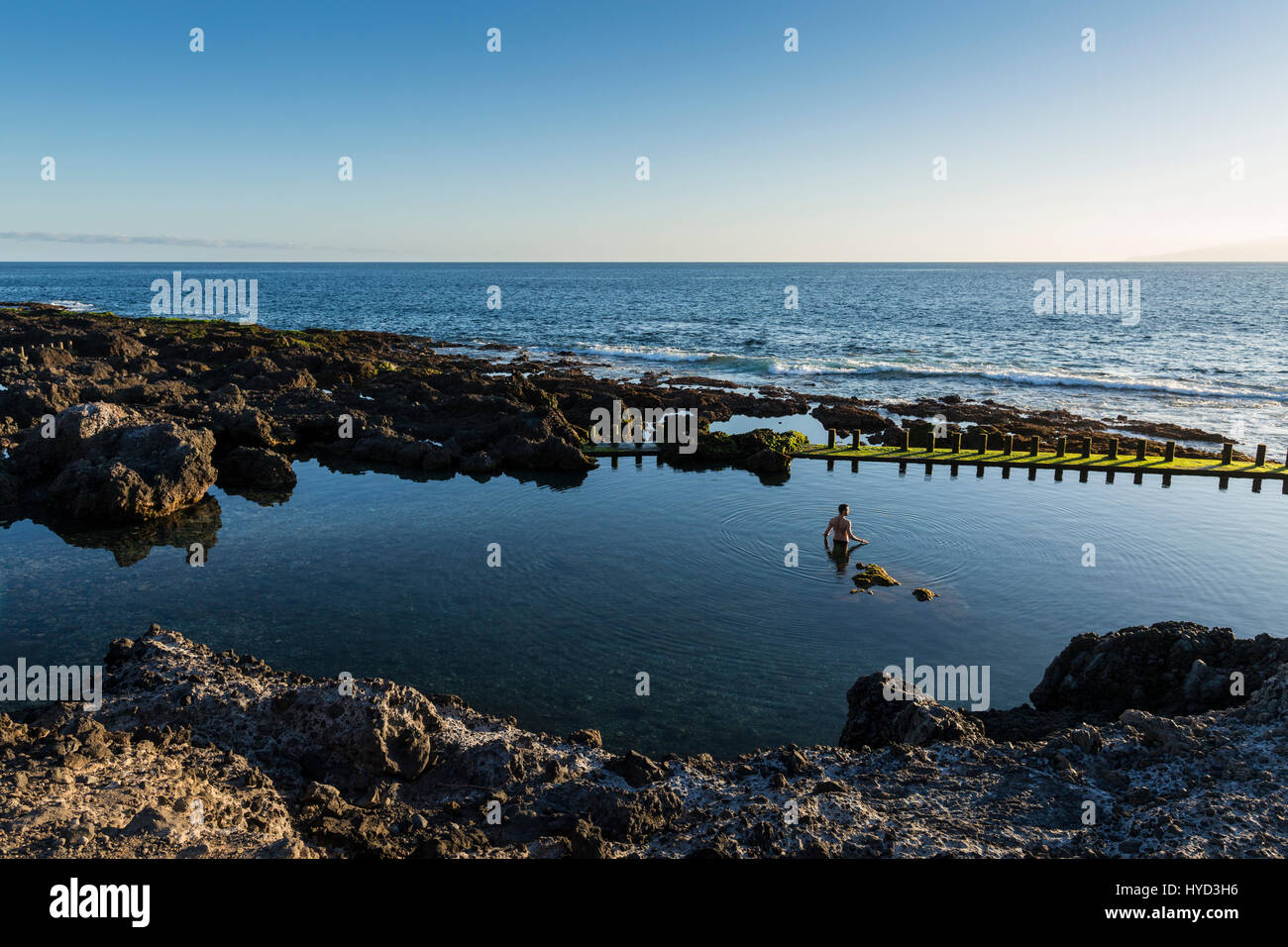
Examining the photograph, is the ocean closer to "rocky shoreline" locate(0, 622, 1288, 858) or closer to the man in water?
the man in water

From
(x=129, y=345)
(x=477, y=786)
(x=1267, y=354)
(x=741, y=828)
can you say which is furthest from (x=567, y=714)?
(x=1267, y=354)

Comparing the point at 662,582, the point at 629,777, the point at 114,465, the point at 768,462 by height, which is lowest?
the point at 629,777

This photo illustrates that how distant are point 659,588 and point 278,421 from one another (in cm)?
2343

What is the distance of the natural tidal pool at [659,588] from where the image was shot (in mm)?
14719

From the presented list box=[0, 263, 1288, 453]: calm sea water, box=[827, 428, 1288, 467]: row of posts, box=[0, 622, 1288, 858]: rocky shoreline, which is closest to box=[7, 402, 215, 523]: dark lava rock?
box=[0, 622, 1288, 858]: rocky shoreline

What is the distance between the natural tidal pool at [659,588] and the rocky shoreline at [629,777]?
2064 millimetres

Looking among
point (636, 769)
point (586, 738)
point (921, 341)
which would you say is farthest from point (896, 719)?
point (921, 341)

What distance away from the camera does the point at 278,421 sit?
3419cm

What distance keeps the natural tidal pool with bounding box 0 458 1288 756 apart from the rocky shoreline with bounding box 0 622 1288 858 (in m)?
2.06

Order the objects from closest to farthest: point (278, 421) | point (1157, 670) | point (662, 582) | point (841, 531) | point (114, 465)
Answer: point (1157, 670)
point (662, 582)
point (841, 531)
point (114, 465)
point (278, 421)

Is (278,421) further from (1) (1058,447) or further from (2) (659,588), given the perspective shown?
(1) (1058,447)

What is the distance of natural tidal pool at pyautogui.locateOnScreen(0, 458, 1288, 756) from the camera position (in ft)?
48.3
